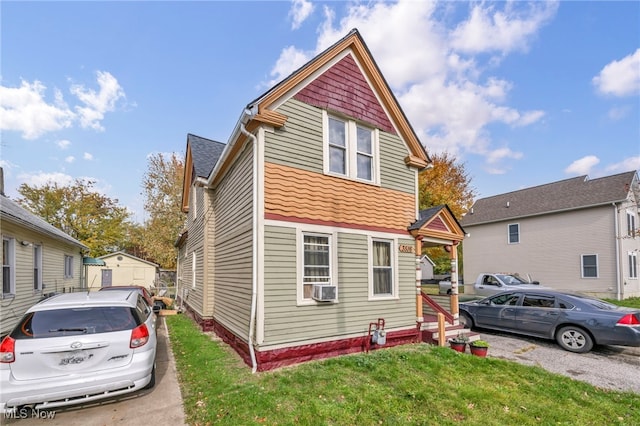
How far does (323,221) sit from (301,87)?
318cm

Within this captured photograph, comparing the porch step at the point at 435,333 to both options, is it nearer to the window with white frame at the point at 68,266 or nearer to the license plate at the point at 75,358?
the license plate at the point at 75,358

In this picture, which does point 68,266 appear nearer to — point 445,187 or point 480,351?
point 480,351

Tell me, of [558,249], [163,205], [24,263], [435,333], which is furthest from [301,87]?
[163,205]

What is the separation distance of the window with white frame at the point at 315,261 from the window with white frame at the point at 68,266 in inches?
609

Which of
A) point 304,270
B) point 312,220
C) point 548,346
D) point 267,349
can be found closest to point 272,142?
point 312,220

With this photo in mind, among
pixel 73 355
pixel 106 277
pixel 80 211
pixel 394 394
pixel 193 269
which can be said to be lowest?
pixel 106 277

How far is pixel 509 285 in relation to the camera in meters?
15.8

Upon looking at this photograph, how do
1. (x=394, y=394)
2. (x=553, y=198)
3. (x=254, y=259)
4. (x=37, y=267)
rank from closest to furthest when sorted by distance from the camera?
(x=394, y=394), (x=254, y=259), (x=37, y=267), (x=553, y=198)

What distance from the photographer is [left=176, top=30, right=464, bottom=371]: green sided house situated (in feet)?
21.6

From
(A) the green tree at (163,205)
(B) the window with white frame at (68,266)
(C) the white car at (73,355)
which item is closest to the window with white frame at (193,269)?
(B) the window with white frame at (68,266)

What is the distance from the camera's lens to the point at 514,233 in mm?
23000

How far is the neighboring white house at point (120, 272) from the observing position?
28.7 meters

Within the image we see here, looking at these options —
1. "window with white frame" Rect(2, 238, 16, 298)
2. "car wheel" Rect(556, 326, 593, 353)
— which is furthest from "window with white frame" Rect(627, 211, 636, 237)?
"window with white frame" Rect(2, 238, 16, 298)

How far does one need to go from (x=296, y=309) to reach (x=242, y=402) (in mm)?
2205
